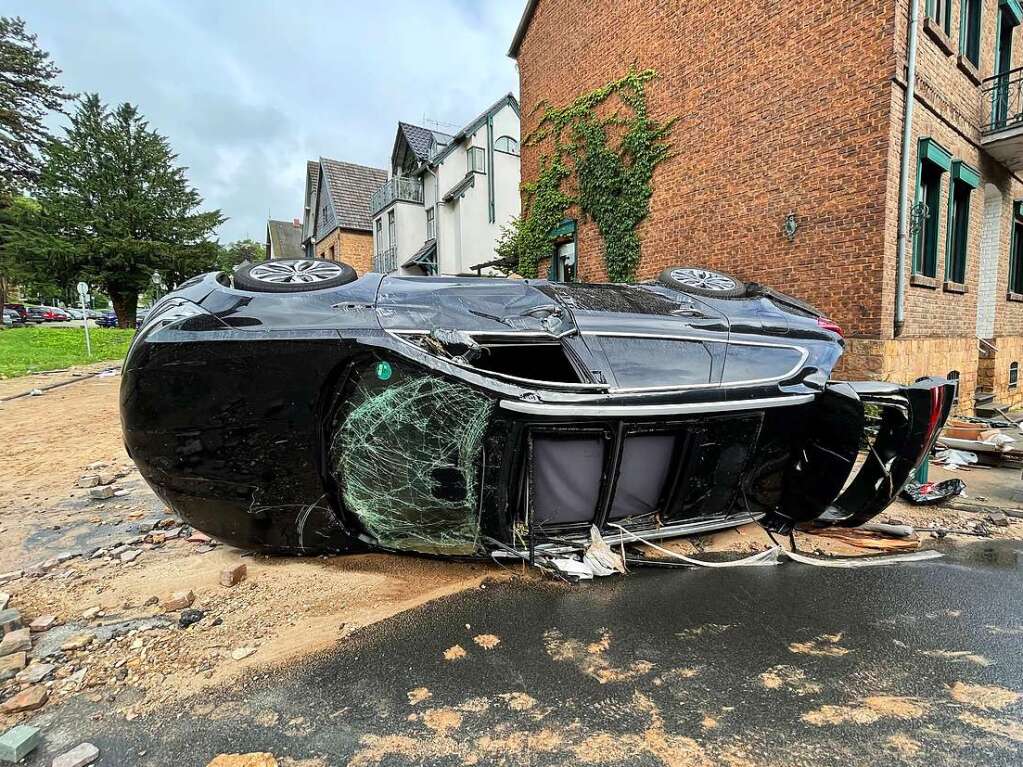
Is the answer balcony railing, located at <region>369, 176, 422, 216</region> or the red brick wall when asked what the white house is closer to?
balcony railing, located at <region>369, 176, 422, 216</region>

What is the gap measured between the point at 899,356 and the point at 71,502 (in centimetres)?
884

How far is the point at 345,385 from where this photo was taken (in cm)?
250

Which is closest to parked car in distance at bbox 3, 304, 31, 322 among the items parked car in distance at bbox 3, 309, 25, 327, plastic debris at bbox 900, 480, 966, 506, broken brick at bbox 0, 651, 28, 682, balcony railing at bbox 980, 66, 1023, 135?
parked car in distance at bbox 3, 309, 25, 327

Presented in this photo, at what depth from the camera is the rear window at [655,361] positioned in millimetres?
2709

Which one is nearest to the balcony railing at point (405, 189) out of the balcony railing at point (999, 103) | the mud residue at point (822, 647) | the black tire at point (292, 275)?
the balcony railing at point (999, 103)

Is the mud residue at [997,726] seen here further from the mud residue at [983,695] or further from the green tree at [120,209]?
the green tree at [120,209]

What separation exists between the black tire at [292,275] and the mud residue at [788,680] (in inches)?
107

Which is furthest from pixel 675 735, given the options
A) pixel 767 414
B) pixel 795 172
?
pixel 795 172

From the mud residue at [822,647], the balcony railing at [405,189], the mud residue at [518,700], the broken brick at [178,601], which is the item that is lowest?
the mud residue at [822,647]

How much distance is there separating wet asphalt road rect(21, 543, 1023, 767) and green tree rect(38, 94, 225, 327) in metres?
28.4

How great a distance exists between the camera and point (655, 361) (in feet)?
9.20

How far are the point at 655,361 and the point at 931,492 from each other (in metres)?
3.35

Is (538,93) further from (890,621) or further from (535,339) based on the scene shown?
(890,621)

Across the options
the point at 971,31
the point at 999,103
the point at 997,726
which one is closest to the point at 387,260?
the point at 971,31
